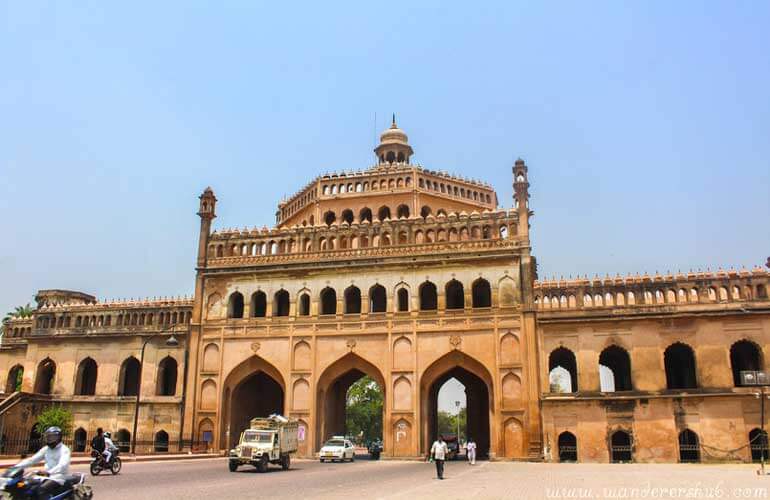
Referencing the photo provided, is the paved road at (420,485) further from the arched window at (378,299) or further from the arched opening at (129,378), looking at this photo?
the arched opening at (129,378)

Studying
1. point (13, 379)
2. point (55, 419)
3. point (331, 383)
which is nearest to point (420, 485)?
point (331, 383)

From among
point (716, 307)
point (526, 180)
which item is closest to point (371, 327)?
point (526, 180)

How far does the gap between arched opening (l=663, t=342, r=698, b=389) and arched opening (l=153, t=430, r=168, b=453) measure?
24.7 m

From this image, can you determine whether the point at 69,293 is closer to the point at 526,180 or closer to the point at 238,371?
the point at 238,371

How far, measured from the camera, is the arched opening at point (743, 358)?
29453 millimetres

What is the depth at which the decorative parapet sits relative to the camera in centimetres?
2922

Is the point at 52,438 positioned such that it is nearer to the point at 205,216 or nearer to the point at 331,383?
the point at 331,383

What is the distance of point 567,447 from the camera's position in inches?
1153

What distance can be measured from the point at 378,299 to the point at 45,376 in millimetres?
19889

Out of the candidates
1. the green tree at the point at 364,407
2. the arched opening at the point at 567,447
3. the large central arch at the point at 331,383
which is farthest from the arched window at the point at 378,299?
the green tree at the point at 364,407

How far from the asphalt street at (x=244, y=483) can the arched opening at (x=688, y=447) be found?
39.5ft

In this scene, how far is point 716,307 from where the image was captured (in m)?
29.1

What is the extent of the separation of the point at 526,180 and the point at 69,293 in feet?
98.2

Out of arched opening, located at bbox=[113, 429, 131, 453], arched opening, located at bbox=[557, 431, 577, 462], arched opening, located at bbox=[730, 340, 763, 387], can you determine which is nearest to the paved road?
arched opening, located at bbox=[557, 431, 577, 462]
